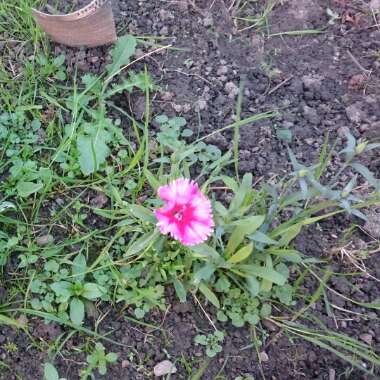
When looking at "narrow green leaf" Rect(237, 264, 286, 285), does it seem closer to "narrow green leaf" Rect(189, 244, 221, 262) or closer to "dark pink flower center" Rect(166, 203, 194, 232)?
"narrow green leaf" Rect(189, 244, 221, 262)

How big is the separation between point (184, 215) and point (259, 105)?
2.83ft

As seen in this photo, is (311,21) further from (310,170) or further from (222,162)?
(310,170)

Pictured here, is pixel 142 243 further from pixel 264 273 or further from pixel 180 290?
pixel 264 273

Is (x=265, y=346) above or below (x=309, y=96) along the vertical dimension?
below

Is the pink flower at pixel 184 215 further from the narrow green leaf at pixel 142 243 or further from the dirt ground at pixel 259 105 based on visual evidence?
the dirt ground at pixel 259 105

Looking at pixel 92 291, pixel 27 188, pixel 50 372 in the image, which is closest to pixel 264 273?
pixel 92 291

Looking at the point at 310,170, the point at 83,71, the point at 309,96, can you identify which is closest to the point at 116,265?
the point at 310,170

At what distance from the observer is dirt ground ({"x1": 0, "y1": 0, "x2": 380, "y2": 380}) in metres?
1.74

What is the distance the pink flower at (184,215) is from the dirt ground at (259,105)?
1.41ft

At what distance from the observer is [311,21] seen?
2.39 metres

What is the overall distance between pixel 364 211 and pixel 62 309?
1082 millimetres

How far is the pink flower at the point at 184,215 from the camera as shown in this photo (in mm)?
1452

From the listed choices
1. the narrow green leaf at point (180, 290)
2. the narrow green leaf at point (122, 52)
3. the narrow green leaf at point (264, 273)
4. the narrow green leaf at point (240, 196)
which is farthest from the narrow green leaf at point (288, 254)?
the narrow green leaf at point (122, 52)

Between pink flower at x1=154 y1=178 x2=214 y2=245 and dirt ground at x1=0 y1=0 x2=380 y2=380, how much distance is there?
43 cm
